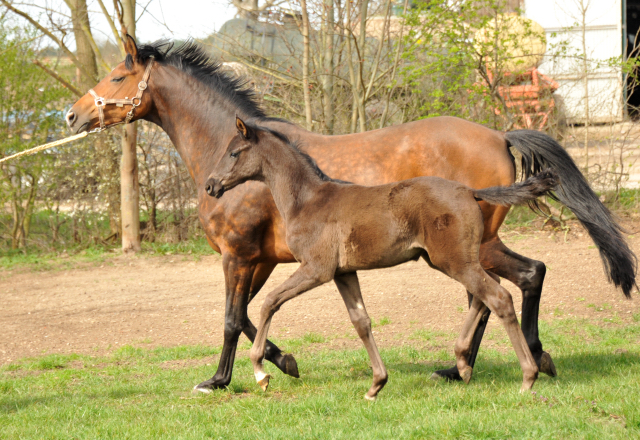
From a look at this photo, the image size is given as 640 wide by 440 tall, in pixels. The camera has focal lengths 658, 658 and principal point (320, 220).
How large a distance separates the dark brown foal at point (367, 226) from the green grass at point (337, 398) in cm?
30

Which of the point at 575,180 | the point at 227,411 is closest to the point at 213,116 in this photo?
the point at 227,411

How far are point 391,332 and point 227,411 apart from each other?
3.12 meters

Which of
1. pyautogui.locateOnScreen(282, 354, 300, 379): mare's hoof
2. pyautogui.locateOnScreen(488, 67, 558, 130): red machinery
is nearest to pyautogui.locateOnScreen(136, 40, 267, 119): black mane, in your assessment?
pyautogui.locateOnScreen(282, 354, 300, 379): mare's hoof

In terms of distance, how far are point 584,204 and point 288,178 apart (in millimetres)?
2274

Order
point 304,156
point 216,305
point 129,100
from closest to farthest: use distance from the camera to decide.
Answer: point 304,156 < point 129,100 < point 216,305

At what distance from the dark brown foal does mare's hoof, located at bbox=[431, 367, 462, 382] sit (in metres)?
0.35

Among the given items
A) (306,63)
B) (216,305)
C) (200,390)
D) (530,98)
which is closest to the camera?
(200,390)

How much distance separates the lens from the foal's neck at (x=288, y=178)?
476 cm

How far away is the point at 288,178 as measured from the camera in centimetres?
480

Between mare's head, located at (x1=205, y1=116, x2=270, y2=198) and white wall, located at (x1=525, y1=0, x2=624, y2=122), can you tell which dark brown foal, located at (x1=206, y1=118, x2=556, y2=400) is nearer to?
mare's head, located at (x1=205, y1=116, x2=270, y2=198)

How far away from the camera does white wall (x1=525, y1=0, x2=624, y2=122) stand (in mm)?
11547

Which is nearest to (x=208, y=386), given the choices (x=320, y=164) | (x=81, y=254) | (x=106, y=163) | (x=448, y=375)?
(x=448, y=375)

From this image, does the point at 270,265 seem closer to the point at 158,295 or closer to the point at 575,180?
the point at 575,180

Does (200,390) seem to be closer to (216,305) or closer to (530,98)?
(216,305)
